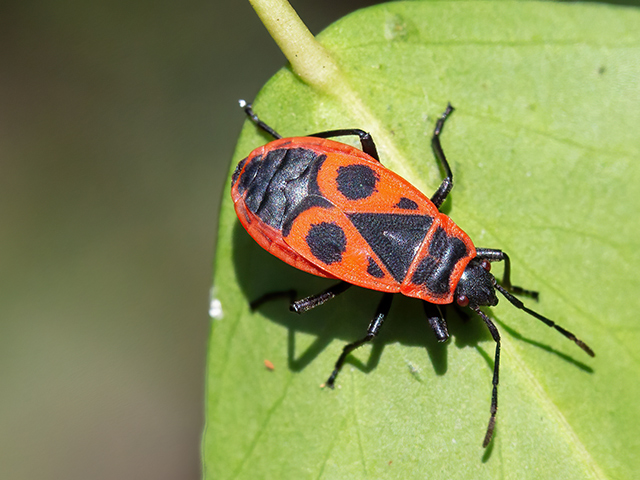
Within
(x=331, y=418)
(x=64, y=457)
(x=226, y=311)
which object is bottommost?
(x=64, y=457)

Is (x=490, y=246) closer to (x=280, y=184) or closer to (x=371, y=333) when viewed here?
(x=371, y=333)

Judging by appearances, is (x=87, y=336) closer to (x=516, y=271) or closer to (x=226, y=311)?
(x=226, y=311)

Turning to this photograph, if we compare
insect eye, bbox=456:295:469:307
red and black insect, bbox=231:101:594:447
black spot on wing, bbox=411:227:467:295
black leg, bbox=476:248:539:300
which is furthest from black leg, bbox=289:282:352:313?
black leg, bbox=476:248:539:300

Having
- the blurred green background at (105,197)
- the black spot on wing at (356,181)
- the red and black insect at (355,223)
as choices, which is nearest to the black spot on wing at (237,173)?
the red and black insect at (355,223)

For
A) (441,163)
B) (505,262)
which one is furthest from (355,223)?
(505,262)

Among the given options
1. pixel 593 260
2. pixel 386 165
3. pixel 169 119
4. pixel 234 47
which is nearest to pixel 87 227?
pixel 169 119

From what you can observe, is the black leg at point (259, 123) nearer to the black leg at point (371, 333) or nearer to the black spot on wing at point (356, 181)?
the black spot on wing at point (356, 181)

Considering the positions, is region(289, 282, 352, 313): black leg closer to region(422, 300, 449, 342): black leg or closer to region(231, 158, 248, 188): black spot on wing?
region(422, 300, 449, 342): black leg

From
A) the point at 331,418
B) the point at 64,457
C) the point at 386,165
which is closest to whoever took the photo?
the point at 331,418
